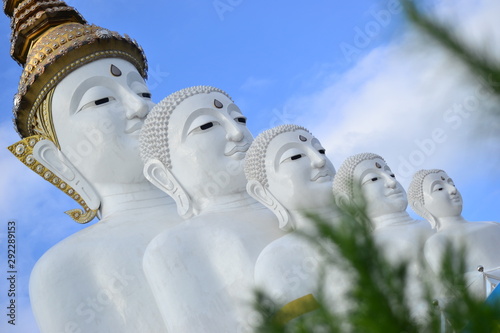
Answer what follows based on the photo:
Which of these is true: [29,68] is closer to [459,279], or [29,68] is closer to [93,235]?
[93,235]

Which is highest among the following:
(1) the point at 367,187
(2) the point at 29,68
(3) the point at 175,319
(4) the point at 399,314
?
(2) the point at 29,68

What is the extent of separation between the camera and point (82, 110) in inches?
204

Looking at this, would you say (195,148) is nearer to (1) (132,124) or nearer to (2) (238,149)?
(2) (238,149)

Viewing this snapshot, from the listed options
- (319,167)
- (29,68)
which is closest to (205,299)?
(319,167)

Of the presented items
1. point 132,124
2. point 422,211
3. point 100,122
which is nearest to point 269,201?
point 132,124

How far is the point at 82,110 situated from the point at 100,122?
0.64 ft

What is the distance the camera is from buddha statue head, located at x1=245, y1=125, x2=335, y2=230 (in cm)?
442

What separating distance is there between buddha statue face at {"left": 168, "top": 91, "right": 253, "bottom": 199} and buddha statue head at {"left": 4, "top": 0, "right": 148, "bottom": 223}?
2.34 ft

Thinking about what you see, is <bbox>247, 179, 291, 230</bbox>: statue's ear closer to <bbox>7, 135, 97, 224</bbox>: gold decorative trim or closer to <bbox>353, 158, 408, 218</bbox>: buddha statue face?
<bbox>353, 158, 408, 218</bbox>: buddha statue face

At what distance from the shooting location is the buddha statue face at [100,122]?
5.14 meters

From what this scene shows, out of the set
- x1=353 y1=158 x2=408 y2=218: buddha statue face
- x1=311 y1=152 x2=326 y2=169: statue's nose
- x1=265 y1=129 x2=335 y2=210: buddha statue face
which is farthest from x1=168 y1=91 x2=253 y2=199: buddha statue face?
x1=353 y1=158 x2=408 y2=218: buddha statue face

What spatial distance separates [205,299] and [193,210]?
0.71 m

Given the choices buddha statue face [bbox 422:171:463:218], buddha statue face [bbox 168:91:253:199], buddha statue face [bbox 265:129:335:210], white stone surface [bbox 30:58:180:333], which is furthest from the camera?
buddha statue face [bbox 422:171:463:218]

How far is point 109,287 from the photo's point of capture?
4.71 m
